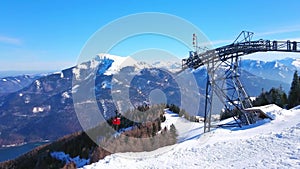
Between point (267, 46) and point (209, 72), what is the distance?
5311mm

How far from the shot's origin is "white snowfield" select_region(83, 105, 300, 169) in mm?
15261

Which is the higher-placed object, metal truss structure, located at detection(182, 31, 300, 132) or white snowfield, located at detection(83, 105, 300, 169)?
metal truss structure, located at detection(182, 31, 300, 132)

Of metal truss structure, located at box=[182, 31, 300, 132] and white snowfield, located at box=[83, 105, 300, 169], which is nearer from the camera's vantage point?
white snowfield, located at box=[83, 105, 300, 169]

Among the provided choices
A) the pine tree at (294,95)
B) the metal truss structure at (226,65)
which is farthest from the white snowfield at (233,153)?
the pine tree at (294,95)

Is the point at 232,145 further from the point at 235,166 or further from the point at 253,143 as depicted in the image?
the point at 235,166

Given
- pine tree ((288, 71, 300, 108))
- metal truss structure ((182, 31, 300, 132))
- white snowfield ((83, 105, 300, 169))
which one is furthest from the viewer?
pine tree ((288, 71, 300, 108))

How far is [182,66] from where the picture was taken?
2672cm

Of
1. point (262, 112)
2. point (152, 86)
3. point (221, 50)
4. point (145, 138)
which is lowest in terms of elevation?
point (145, 138)

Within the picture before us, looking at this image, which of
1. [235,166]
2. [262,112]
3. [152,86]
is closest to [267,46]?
[262,112]

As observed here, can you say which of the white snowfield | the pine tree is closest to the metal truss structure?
the white snowfield

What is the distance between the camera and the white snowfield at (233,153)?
601 inches

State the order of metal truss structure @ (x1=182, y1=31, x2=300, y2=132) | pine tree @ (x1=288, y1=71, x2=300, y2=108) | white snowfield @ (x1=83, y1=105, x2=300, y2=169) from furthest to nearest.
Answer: pine tree @ (x1=288, y1=71, x2=300, y2=108) → metal truss structure @ (x1=182, y1=31, x2=300, y2=132) → white snowfield @ (x1=83, y1=105, x2=300, y2=169)

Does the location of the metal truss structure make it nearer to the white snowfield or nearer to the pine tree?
the white snowfield

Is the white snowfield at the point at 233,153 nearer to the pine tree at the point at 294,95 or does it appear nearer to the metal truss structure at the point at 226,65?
the metal truss structure at the point at 226,65
